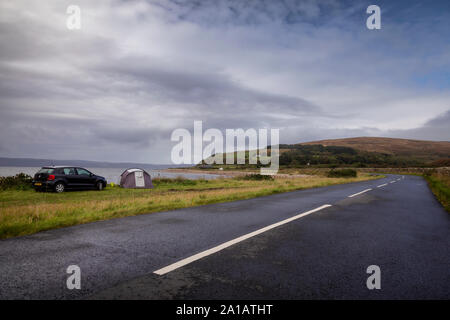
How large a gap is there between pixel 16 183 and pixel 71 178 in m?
4.98

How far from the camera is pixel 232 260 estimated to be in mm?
4074

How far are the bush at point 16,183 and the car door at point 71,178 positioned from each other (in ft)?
13.1

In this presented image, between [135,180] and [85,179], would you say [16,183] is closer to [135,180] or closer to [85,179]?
[85,179]

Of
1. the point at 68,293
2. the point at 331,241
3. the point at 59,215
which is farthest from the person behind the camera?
the point at 59,215

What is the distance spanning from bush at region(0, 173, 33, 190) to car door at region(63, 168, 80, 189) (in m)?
4.00

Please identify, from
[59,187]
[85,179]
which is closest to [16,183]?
[59,187]

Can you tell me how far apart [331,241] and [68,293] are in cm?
446

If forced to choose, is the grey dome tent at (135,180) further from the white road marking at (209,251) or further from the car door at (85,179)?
the white road marking at (209,251)

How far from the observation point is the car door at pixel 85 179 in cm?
2038

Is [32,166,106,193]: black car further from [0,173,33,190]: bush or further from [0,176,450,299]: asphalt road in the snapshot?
[0,176,450,299]: asphalt road

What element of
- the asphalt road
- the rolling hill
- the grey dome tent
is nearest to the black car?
the grey dome tent
